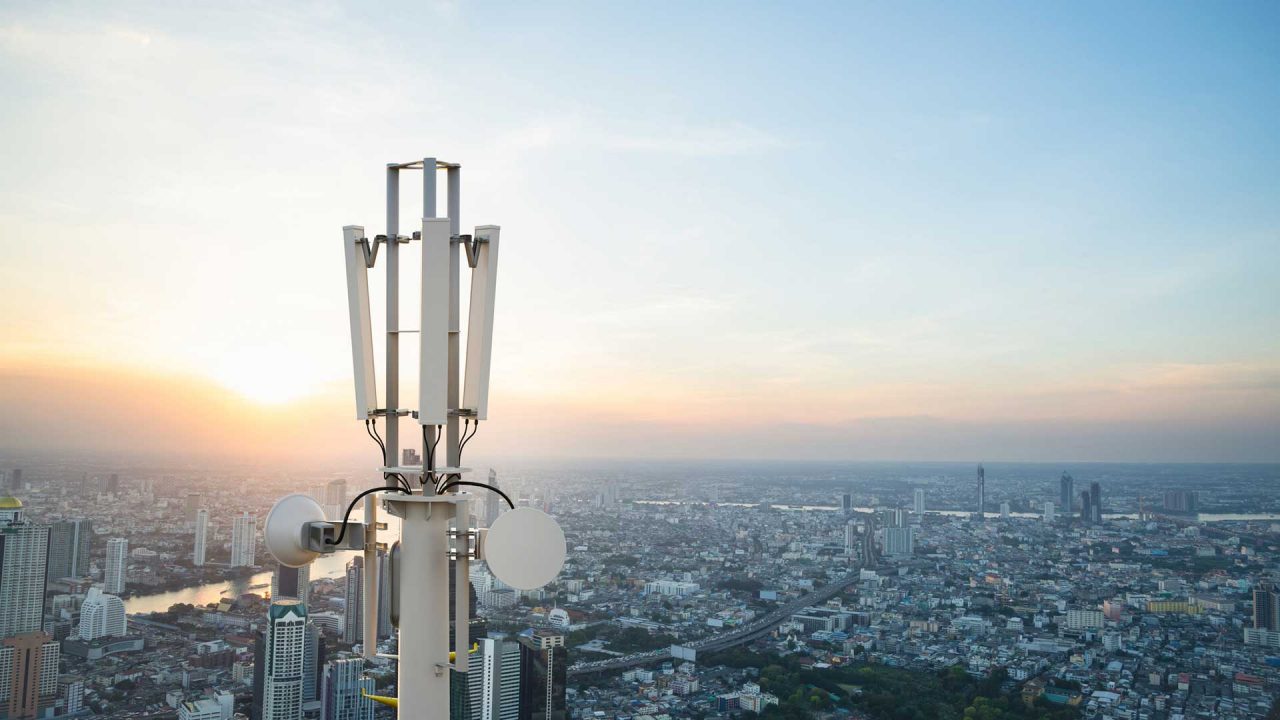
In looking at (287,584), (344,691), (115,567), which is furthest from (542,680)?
(115,567)

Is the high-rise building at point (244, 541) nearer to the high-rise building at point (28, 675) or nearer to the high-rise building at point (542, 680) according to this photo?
the high-rise building at point (28, 675)

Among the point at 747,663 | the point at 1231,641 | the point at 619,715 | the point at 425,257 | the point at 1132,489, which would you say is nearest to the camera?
the point at 425,257

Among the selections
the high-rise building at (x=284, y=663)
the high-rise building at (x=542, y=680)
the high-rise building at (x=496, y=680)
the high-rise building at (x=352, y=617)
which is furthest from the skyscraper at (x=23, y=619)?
the high-rise building at (x=542, y=680)

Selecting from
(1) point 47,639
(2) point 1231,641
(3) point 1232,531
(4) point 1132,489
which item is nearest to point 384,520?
(1) point 47,639

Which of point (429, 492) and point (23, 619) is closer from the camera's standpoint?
point (429, 492)

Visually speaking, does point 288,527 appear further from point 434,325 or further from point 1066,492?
point 1066,492

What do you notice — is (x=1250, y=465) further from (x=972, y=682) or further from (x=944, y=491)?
(x=944, y=491)
